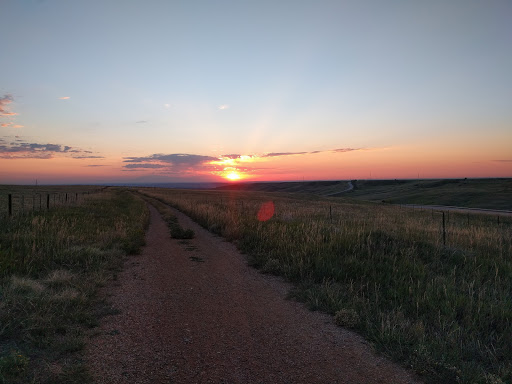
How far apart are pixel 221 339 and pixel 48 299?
3276 millimetres

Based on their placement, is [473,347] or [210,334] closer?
[473,347]

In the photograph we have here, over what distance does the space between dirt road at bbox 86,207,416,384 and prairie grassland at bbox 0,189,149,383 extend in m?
0.34

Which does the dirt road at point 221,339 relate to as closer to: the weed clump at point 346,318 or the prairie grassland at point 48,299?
the weed clump at point 346,318

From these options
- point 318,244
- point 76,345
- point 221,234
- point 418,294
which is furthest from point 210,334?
point 221,234

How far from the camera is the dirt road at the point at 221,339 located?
3.62m

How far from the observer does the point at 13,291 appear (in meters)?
5.44

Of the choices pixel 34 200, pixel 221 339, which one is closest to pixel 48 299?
pixel 221 339

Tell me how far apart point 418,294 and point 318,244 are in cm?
374

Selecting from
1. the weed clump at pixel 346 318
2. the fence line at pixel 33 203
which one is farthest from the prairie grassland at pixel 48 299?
the fence line at pixel 33 203

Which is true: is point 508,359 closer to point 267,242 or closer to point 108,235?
point 267,242

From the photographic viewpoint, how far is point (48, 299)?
17.2ft

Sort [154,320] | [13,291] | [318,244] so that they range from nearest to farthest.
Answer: [154,320]
[13,291]
[318,244]

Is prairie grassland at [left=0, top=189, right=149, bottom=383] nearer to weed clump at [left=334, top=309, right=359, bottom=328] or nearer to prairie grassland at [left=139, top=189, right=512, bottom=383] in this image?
weed clump at [left=334, top=309, right=359, bottom=328]

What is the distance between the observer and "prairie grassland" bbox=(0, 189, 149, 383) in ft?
11.7
